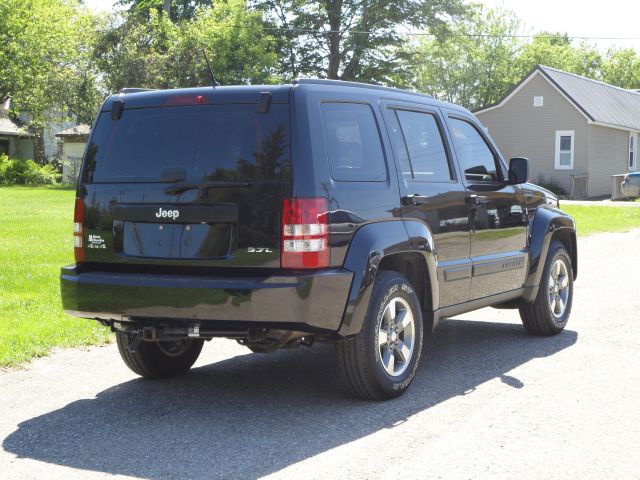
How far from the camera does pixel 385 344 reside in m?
5.97

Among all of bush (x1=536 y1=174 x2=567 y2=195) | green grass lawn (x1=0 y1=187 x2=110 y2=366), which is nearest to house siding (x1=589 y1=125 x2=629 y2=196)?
bush (x1=536 y1=174 x2=567 y2=195)

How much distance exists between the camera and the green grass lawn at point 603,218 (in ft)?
72.8

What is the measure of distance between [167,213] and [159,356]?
149 cm

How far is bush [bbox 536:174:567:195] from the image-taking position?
133ft

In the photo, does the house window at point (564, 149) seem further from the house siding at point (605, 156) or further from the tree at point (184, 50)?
the tree at point (184, 50)

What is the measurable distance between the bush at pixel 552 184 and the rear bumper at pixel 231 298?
119 feet

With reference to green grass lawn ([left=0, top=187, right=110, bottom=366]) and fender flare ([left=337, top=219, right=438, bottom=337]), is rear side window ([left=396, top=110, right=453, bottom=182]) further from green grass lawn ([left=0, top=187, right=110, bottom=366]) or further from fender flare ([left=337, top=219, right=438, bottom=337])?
green grass lawn ([left=0, top=187, right=110, bottom=366])

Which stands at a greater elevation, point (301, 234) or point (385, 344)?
point (301, 234)

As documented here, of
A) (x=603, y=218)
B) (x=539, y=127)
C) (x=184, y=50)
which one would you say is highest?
(x=184, y=50)

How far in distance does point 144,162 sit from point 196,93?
54 cm

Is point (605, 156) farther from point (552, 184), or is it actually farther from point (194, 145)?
point (194, 145)

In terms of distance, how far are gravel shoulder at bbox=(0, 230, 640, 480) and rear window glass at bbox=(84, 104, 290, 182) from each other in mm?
1497

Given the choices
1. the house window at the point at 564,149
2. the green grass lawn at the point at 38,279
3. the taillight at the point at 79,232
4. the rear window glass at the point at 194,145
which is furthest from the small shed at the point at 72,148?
the rear window glass at the point at 194,145

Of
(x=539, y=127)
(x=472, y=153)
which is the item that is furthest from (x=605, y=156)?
(x=472, y=153)
